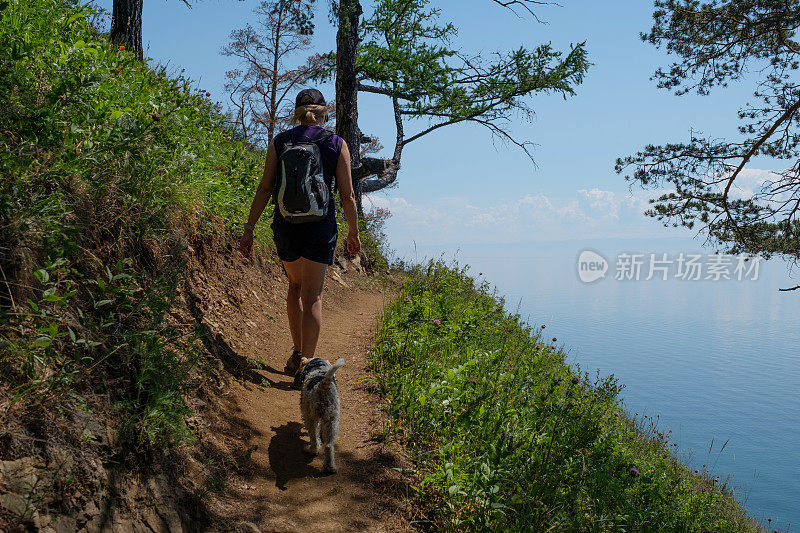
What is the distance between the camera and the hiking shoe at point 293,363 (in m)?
5.04

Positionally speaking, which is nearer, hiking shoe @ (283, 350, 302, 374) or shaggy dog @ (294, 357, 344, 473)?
shaggy dog @ (294, 357, 344, 473)

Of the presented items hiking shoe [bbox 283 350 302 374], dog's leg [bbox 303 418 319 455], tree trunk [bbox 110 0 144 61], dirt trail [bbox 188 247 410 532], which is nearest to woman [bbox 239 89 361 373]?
hiking shoe [bbox 283 350 302 374]

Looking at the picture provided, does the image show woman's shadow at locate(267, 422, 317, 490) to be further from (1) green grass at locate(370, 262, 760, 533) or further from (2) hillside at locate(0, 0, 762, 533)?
(1) green grass at locate(370, 262, 760, 533)

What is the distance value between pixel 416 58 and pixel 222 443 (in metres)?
11.6

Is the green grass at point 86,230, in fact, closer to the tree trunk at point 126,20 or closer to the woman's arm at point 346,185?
the woman's arm at point 346,185

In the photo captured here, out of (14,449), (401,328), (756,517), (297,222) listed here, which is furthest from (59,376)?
(756,517)

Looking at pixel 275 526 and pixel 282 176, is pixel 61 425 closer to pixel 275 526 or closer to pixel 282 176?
pixel 275 526

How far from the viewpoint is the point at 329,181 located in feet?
14.7

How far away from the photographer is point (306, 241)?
14.4ft

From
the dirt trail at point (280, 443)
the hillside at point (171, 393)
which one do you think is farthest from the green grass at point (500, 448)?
the dirt trail at point (280, 443)

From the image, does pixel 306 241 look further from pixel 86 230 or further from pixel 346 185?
pixel 86 230

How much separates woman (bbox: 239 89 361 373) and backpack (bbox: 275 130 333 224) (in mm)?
107

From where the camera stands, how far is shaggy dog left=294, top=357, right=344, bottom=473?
11.6ft

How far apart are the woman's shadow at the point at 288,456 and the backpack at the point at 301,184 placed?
166 centimetres
